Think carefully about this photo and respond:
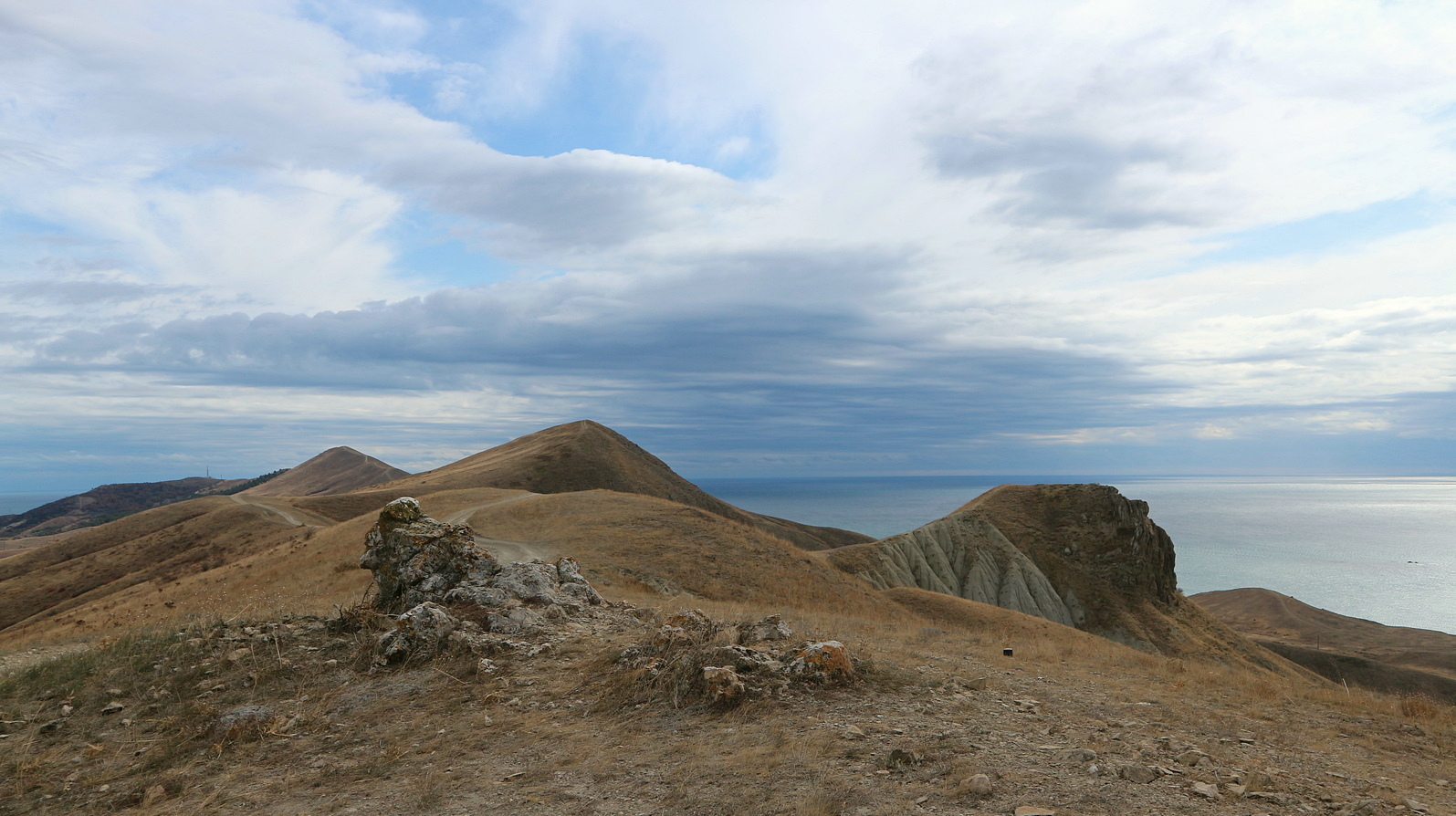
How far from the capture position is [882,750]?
7633mm

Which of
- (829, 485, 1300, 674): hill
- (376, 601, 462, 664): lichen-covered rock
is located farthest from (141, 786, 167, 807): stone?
(829, 485, 1300, 674): hill

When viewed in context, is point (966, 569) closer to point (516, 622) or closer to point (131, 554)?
point (516, 622)

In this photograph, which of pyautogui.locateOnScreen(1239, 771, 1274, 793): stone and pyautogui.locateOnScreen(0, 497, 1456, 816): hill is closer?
pyautogui.locateOnScreen(1239, 771, 1274, 793): stone

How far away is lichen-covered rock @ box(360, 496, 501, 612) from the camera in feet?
51.4

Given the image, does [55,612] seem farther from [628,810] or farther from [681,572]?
[628,810]

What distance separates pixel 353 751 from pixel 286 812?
172 centimetres

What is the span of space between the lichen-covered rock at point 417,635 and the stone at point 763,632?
203 inches

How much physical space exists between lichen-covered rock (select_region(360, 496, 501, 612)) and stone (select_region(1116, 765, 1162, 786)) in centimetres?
1267

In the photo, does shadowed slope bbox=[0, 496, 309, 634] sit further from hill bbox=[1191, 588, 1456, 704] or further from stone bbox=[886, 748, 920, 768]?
hill bbox=[1191, 588, 1456, 704]

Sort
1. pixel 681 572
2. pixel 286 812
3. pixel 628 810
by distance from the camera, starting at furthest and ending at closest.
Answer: pixel 681 572 → pixel 286 812 → pixel 628 810

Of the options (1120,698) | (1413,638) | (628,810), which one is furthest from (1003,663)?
(1413,638)

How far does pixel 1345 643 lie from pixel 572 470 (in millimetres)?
117687

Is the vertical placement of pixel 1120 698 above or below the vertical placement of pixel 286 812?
above

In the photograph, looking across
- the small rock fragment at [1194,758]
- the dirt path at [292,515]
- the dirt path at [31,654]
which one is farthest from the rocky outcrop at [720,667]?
the dirt path at [292,515]
